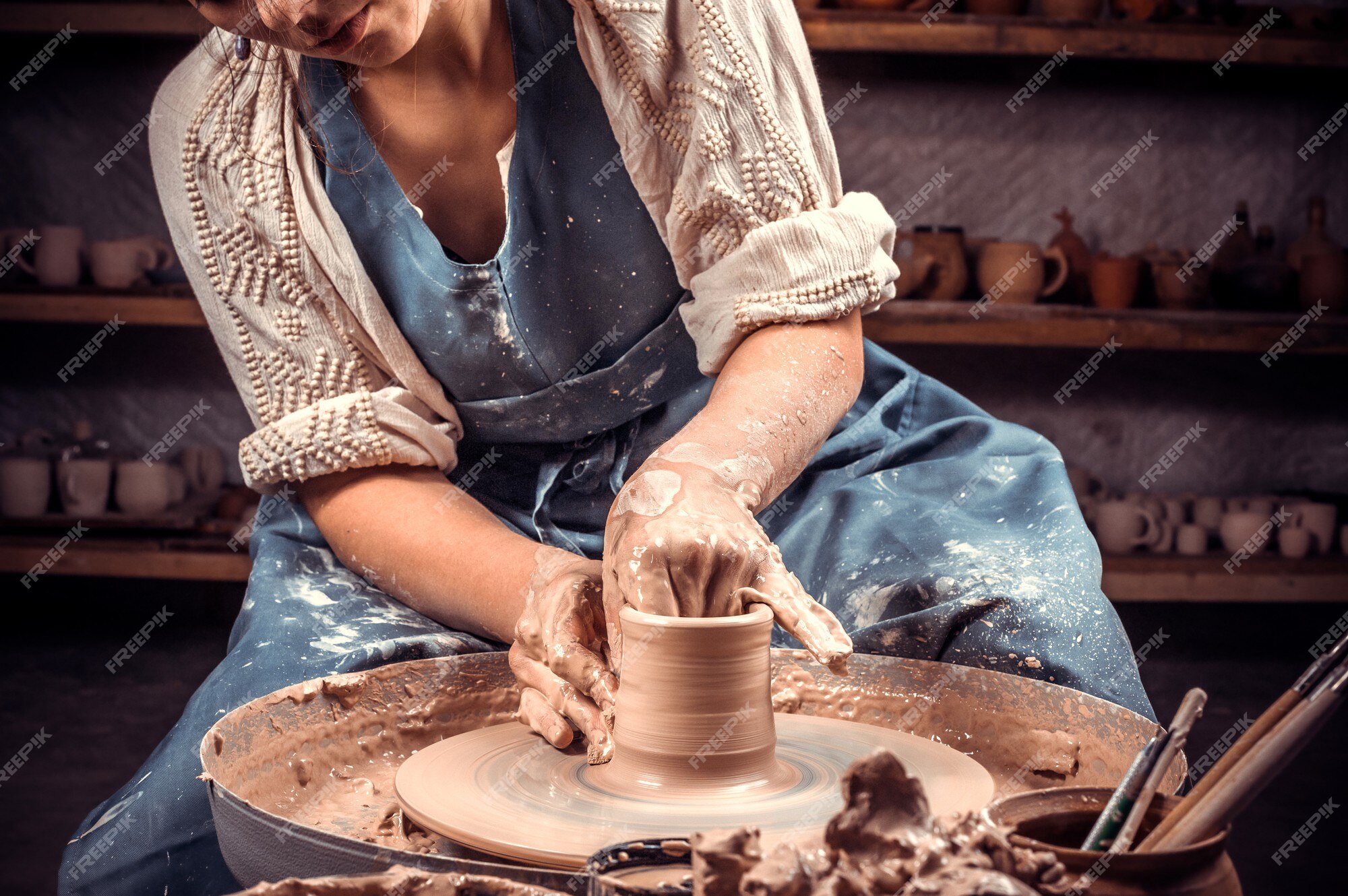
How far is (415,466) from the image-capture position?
1.49 meters

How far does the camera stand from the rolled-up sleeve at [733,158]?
1331 mm

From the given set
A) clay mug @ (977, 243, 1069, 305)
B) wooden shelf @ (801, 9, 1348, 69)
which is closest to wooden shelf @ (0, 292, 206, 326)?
wooden shelf @ (801, 9, 1348, 69)

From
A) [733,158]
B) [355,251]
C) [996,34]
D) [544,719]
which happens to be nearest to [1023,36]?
[996,34]

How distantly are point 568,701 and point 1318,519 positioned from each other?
2922 mm

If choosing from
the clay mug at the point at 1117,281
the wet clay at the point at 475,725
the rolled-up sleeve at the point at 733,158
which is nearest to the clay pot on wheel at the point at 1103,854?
the wet clay at the point at 475,725

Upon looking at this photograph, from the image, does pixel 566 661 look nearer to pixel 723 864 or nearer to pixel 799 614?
pixel 799 614

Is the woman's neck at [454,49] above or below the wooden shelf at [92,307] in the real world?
above

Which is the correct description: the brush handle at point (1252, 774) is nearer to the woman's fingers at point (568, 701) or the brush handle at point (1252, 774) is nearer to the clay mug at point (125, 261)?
the woman's fingers at point (568, 701)

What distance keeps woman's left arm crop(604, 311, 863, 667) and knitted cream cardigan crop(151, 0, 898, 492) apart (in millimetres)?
70

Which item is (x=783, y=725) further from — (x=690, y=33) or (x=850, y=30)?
(x=850, y=30)

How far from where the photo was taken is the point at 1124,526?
337cm

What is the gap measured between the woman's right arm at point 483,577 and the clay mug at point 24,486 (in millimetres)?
2284

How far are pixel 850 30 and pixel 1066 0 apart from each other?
22.7 inches

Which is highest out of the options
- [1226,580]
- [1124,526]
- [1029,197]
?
[1029,197]
